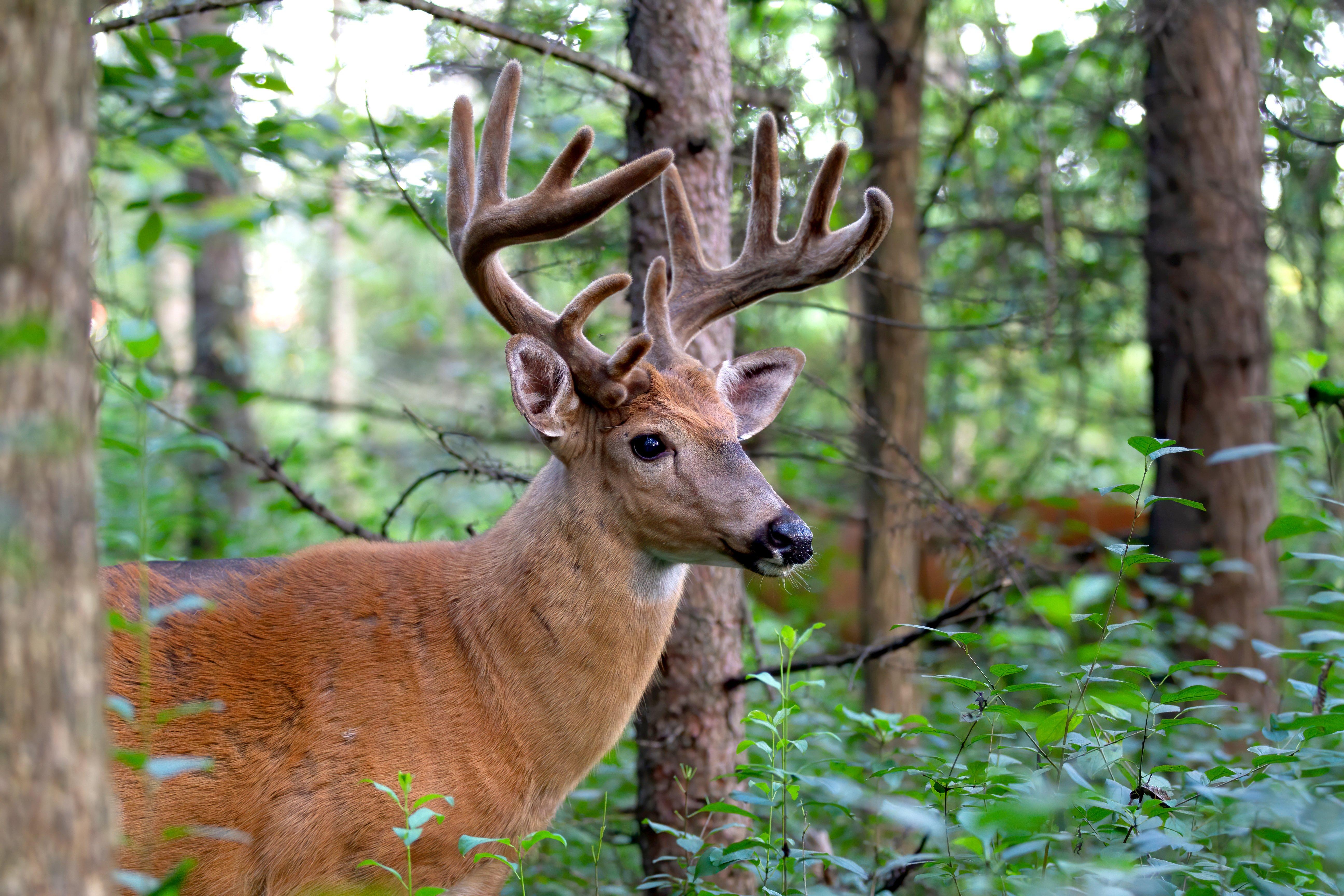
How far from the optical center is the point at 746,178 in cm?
540

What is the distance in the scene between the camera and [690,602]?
4.63m

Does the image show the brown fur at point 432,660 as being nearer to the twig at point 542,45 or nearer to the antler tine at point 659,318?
the antler tine at point 659,318

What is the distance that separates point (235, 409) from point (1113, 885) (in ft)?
35.2

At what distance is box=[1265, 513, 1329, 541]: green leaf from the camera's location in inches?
125

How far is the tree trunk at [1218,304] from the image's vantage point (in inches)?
281

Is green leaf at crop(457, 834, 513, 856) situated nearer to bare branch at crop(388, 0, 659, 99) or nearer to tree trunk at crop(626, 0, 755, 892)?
tree trunk at crop(626, 0, 755, 892)

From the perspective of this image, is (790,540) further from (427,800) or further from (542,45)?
(542,45)

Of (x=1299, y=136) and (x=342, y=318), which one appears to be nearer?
(x=1299, y=136)

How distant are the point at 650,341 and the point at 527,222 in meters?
0.71

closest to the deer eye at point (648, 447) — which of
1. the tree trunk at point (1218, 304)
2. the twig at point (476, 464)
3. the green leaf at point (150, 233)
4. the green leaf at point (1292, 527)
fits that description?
the twig at point (476, 464)

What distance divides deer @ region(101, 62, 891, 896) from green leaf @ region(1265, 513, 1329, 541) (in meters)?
1.48

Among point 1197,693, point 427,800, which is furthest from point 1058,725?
point 427,800

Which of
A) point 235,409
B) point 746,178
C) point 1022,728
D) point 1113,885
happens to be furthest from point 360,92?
point 235,409

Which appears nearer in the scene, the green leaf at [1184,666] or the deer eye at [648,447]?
the green leaf at [1184,666]
